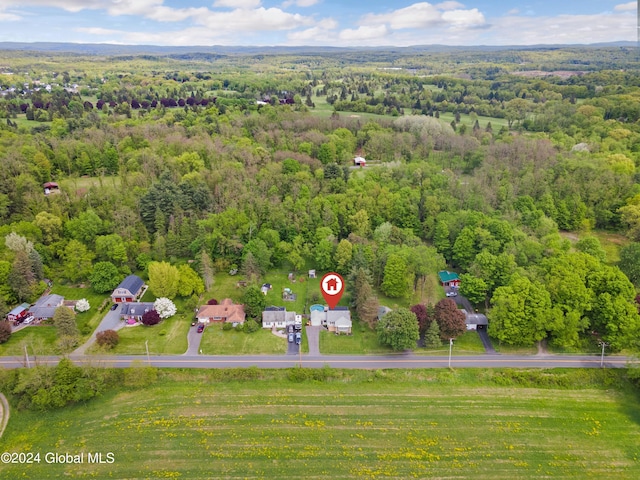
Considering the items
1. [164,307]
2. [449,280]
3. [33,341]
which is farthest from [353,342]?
[33,341]

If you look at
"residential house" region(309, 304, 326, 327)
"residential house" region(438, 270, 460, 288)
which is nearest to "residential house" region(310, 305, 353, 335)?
"residential house" region(309, 304, 326, 327)

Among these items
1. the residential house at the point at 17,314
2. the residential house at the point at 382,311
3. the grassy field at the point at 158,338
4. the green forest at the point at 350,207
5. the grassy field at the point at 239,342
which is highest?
the green forest at the point at 350,207

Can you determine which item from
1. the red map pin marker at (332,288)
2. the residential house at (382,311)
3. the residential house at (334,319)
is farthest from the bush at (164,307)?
the residential house at (382,311)

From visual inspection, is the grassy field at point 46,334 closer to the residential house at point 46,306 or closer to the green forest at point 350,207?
the residential house at point 46,306

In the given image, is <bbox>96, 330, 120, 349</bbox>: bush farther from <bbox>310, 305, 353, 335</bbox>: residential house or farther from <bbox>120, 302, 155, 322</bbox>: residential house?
<bbox>310, 305, 353, 335</bbox>: residential house

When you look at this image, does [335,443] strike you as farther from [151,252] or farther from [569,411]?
[151,252]

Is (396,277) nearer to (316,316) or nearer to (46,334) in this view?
(316,316)

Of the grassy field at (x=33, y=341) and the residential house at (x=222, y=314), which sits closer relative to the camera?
the grassy field at (x=33, y=341)

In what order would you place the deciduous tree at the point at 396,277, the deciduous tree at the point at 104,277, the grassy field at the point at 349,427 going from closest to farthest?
the grassy field at the point at 349,427
the deciduous tree at the point at 396,277
the deciduous tree at the point at 104,277
